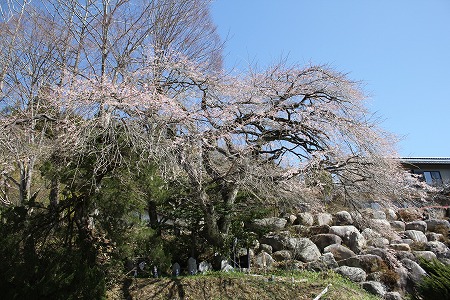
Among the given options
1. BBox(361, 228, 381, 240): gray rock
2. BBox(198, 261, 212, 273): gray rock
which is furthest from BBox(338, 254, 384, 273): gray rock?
BBox(198, 261, 212, 273): gray rock

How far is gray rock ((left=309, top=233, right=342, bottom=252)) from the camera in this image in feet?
31.4

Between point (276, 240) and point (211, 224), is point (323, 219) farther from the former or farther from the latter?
point (211, 224)

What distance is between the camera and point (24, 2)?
7.88 meters

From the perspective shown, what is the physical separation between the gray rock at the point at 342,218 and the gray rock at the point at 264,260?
3343mm

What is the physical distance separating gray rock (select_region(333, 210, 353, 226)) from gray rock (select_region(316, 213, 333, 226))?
0.62 feet

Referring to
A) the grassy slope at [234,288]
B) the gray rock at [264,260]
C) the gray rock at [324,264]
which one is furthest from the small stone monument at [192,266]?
the gray rock at [324,264]

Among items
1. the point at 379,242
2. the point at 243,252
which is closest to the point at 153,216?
the point at 243,252

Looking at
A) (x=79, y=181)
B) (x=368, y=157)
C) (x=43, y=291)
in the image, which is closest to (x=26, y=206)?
(x=79, y=181)

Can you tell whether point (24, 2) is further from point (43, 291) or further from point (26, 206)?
point (43, 291)

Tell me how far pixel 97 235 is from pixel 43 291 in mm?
1337

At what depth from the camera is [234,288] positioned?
22.4 ft

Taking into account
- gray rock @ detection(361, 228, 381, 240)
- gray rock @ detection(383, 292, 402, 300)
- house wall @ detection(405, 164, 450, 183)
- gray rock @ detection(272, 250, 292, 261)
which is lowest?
gray rock @ detection(383, 292, 402, 300)

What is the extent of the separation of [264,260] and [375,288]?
7.55 feet

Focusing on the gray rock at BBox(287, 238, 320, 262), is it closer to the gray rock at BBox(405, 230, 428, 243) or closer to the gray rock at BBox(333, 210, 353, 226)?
the gray rock at BBox(333, 210, 353, 226)
